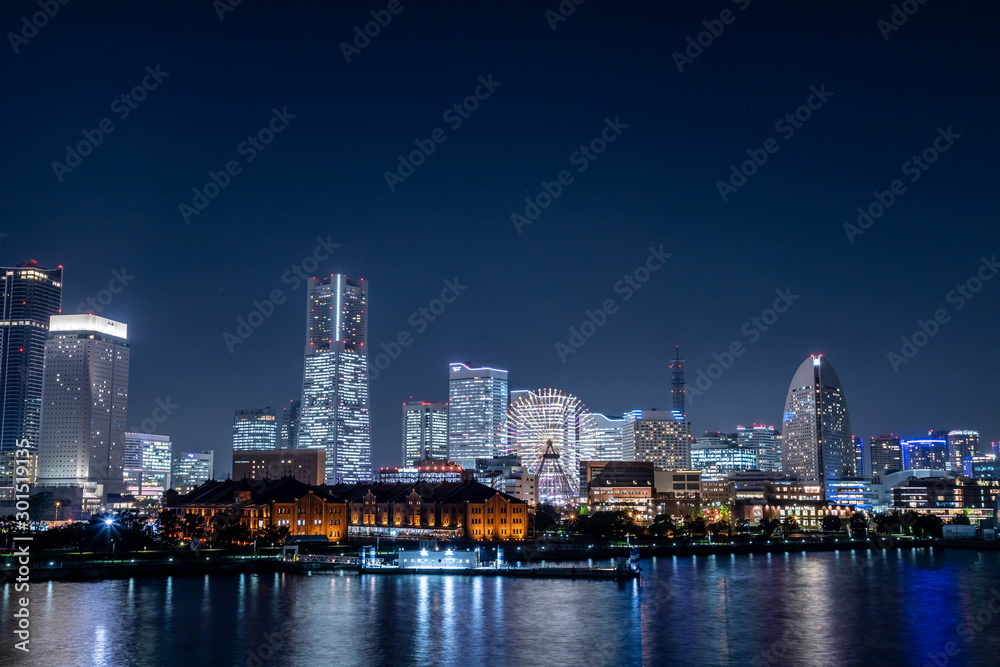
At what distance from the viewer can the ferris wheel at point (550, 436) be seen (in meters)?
140

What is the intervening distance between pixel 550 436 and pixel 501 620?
81.0 m

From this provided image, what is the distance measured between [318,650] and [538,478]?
310 feet

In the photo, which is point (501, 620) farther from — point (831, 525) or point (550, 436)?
point (831, 525)

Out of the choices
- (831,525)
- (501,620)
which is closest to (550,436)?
(831,525)

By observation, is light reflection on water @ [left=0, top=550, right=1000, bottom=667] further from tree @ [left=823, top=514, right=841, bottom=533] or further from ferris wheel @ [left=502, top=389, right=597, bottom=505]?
tree @ [left=823, top=514, right=841, bottom=533]

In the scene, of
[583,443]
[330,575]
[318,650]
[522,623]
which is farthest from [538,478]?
[318,650]

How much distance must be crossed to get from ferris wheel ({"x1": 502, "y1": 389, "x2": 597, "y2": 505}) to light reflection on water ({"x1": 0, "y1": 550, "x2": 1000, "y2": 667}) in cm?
5320

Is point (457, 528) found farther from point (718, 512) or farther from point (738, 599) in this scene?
point (718, 512)

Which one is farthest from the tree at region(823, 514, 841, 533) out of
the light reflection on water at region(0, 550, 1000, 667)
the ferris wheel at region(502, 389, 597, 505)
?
the light reflection on water at region(0, 550, 1000, 667)

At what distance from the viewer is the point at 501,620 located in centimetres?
5997

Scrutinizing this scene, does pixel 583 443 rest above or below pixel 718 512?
above

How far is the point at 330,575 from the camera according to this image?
86500 mm

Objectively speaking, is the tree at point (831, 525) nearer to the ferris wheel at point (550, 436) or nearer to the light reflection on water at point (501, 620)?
the ferris wheel at point (550, 436)

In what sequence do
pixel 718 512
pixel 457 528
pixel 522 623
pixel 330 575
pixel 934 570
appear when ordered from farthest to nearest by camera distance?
1. pixel 718 512
2. pixel 457 528
3. pixel 934 570
4. pixel 330 575
5. pixel 522 623
